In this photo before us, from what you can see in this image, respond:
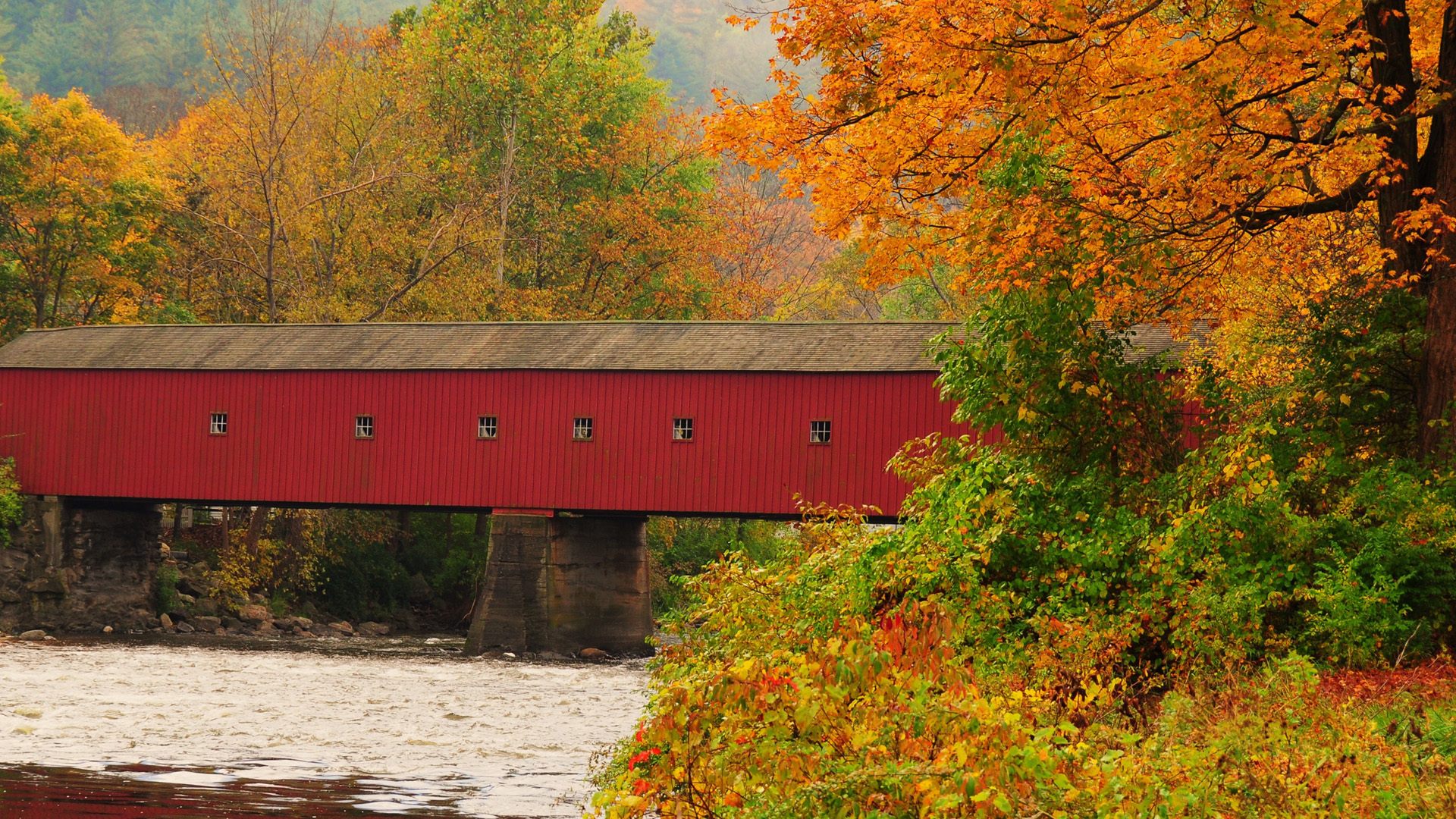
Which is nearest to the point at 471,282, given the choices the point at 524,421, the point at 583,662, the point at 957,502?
the point at 524,421

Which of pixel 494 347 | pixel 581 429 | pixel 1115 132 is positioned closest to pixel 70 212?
pixel 494 347

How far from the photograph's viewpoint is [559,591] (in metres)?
20.0

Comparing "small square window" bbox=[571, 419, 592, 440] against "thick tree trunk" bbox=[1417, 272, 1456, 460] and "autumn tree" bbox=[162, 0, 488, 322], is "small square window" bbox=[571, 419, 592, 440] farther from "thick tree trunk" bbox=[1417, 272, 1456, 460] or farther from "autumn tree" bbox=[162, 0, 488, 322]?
"thick tree trunk" bbox=[1417, 272, 1456, 460]

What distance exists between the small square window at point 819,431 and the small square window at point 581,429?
10.5ft

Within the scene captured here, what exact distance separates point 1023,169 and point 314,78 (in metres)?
26.3

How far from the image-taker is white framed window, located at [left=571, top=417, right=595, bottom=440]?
1942 cm

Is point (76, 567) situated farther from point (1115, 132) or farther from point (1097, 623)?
point (1097, 623)

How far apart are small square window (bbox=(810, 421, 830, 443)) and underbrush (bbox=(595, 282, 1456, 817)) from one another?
27.7ft

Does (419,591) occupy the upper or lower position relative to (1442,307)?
lower

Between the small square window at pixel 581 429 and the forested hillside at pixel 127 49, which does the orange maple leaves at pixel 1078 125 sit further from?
the forested hillside at pixel 127 49

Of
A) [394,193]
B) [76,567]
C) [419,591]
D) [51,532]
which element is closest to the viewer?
[51,532]

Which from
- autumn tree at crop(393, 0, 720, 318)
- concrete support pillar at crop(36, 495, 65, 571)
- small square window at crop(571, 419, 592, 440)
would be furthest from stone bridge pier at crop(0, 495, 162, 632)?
autumn tree at crop(393, 0, 720, 318)

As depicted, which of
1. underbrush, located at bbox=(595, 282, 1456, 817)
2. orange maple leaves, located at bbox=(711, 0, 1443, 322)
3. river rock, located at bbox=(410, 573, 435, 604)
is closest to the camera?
underbrush, located at bbox=(595, 282, 1456, 817)

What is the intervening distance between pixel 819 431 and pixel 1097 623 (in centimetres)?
1130
